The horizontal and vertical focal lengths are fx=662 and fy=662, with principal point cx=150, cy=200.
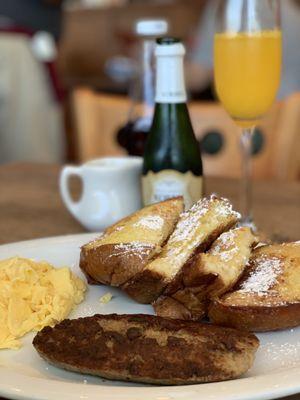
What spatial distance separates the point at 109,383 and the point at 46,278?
0.23 meters

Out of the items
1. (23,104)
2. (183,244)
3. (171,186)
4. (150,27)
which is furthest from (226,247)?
(23,104)

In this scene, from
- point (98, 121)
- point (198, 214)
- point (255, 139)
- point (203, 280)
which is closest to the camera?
point (203, 280)

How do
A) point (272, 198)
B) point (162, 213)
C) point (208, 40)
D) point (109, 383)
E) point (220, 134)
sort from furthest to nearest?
point (208, 40)
point (220, 134)
point (272, 198)
point (162, 213)
point (109, 383)

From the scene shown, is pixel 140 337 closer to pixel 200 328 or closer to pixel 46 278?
pixel 200 328

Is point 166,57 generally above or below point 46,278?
above

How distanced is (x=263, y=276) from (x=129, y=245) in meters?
0.16

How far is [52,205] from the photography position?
4.27 ft

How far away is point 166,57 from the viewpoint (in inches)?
39.1

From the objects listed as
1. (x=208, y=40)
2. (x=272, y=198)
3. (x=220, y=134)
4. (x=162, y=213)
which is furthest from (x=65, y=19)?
(x=162, y=213)

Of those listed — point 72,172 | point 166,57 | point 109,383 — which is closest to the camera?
point 109,383

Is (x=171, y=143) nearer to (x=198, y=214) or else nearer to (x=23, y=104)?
(x=198, y=214)

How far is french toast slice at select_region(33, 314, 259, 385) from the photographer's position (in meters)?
0.57

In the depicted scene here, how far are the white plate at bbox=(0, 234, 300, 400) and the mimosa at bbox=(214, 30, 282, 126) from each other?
18.5 inches

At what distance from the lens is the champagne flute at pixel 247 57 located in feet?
3.54
